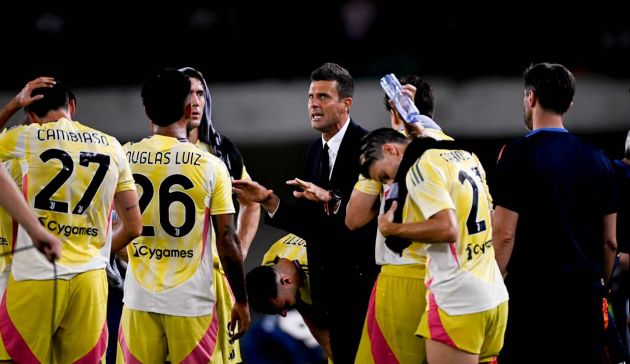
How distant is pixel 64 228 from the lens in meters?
5.37

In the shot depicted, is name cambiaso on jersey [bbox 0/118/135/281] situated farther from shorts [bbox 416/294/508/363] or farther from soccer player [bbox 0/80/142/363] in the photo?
shorts [bbox 416/294/508/363]

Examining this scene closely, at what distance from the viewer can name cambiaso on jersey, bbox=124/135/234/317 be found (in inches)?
219

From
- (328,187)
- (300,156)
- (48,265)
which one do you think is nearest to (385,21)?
(300,156)

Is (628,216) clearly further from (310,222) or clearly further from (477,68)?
(477,68)

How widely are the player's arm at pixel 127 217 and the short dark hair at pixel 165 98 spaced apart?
1.60 feet

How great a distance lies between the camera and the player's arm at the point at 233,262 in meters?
5.64

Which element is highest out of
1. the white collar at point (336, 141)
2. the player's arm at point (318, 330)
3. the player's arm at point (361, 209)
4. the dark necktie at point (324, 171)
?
the white collar at point (336, 141)

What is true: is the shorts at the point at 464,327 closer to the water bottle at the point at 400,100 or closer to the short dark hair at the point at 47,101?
the water bottle at the point at 400,100

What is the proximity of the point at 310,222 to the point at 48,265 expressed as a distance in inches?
66.6

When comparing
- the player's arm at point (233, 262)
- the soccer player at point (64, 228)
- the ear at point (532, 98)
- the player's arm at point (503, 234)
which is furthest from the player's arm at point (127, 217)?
the ear at point (532, 98)

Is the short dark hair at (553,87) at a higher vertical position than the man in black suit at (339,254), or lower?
higher

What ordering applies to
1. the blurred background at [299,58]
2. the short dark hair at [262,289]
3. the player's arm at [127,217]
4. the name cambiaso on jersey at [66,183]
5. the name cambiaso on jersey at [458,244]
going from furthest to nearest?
the blurred background at [299,58]
the short dark hair at [262,289]
the player's arm at [127,217]
the name cambiaso on jersey at [66,183]
the name cambiaso on jersey at [458,244]

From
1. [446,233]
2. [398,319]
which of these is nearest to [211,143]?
[398,319]

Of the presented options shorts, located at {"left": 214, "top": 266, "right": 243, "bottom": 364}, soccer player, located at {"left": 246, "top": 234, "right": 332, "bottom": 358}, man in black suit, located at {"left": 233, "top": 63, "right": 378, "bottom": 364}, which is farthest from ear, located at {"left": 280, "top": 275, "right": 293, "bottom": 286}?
shorts, located at {"left": 214, "top": 266, "right": 243, "bottom": 364}
